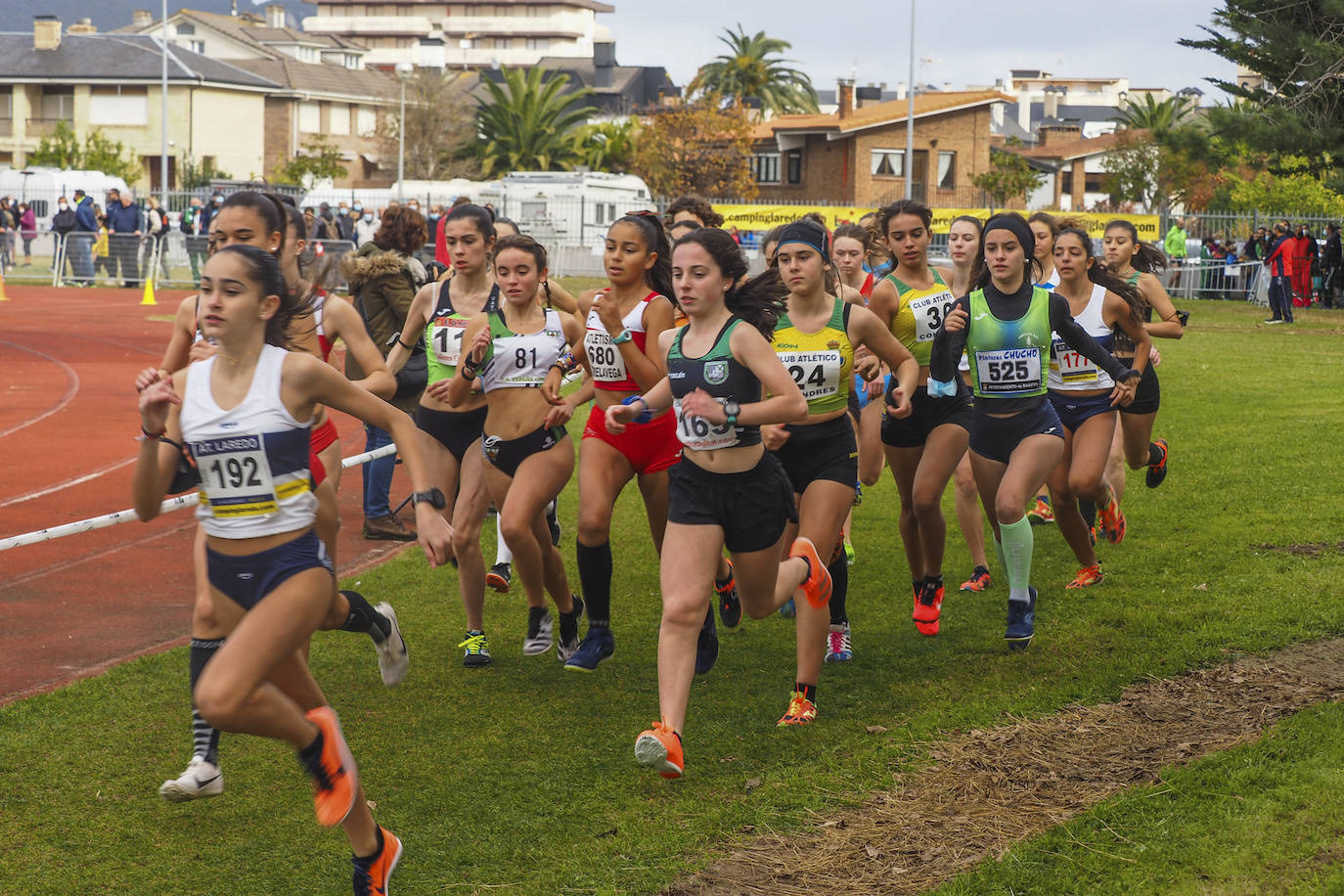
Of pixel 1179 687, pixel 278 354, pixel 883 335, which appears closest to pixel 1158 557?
pixel 1179 687

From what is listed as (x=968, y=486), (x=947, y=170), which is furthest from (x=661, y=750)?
(x=947, y=170)

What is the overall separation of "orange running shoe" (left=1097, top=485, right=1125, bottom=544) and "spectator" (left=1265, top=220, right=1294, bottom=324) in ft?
72.2

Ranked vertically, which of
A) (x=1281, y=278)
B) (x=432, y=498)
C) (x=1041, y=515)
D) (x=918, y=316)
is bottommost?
(x=1041, y=515)

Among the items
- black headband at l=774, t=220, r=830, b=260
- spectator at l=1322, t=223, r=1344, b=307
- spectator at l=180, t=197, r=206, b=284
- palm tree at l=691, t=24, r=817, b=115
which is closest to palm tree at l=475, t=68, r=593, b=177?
palm tree at l=691, t=24, r=817, b=115

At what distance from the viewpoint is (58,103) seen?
7375cm

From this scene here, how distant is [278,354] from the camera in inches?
186

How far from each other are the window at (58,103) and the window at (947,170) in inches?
1745

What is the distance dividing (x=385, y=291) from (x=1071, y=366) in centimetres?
516

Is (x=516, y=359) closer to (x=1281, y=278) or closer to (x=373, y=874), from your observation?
(x=373, y=874)

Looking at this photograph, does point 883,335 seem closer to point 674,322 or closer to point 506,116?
point 674,322

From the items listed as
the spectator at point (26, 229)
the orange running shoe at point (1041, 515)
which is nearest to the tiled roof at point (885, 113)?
the spectator at point (26, 229)

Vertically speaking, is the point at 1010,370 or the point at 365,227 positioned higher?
the point at 365,227

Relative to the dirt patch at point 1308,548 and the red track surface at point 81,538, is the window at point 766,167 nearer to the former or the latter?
the red track surface at point 81,538

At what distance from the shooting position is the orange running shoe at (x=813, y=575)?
6.32 m
